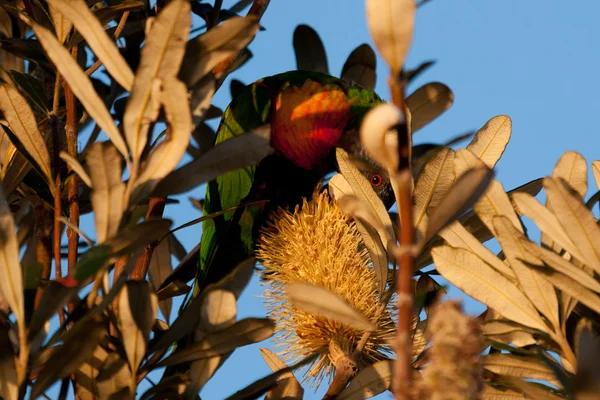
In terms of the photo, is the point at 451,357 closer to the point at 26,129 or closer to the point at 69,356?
the point at 69,356

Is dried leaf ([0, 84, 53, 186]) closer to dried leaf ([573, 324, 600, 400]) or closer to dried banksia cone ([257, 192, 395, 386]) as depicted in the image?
dried banksia cone ([257, 192, 395, 386])

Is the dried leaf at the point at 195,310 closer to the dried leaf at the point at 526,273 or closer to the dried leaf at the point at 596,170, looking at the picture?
the dried leaf at the point at 526,273

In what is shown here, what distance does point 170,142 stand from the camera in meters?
0.84

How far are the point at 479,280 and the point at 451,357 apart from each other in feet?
1.46

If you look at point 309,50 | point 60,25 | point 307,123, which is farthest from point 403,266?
Answer: point 307,123

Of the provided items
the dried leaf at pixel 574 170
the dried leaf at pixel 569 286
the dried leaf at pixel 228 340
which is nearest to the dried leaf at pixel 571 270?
the dried leaf at pixel 569 286

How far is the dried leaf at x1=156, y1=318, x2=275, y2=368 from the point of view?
34.8 inches

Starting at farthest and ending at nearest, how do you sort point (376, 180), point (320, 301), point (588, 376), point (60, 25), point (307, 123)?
point (307, 123) → point (376, 180) → point (60, 25) → point (320, 301) → point (588, 376)

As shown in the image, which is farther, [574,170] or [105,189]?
[574,170]

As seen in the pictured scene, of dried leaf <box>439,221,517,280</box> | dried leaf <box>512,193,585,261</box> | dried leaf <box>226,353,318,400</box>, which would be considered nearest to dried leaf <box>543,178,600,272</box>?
dried leaf <box>512,193,585,261</box>

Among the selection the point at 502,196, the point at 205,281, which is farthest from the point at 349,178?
the point at 205,281

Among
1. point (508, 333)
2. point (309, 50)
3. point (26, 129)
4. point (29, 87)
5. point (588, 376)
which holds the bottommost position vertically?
point (588, 376)

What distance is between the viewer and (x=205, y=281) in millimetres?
1831

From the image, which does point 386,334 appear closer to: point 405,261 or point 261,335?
point 261,335
